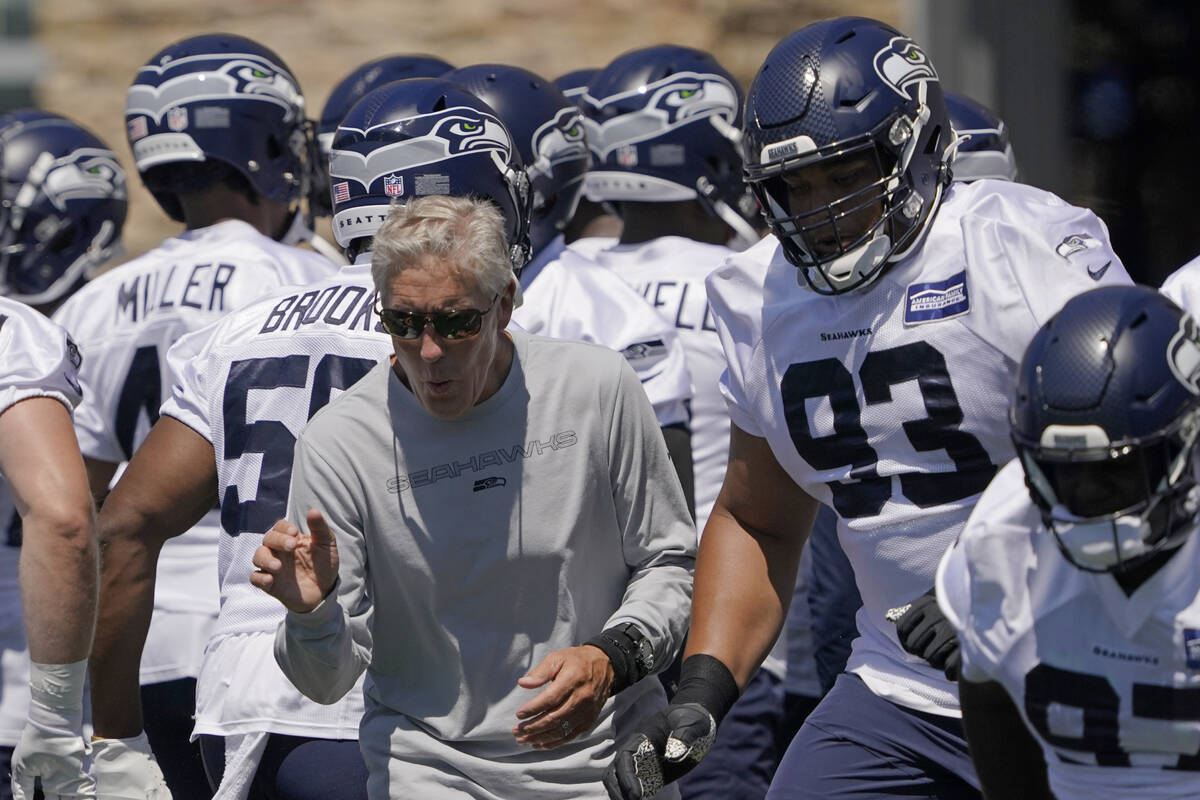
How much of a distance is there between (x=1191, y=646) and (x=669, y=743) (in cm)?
99

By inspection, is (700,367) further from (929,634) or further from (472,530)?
(929,634)

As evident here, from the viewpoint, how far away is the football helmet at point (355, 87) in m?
6.25

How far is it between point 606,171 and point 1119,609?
3223 millimetres

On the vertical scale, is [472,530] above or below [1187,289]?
below

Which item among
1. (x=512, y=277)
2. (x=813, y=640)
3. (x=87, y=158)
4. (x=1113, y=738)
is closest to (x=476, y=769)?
(x=512, y=277)

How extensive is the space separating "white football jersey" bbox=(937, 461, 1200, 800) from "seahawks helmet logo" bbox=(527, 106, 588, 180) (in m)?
2.67

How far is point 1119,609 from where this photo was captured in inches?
109

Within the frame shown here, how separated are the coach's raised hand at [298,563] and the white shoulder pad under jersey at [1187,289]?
1.47m

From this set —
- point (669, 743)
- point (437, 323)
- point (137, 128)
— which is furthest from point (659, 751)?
point (137, 128)

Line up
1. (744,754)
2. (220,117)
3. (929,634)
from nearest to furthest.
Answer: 1. (929,634)
2. (744,754)
3. (220,117)

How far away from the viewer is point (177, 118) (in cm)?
538

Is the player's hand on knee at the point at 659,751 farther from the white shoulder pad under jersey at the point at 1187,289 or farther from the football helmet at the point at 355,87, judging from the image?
the football helmet at the point at 355,87

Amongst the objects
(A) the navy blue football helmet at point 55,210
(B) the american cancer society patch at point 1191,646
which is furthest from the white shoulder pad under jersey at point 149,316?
(B) the american cancer society patch at point 1191,646

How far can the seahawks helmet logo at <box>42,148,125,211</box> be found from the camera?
6.10m
